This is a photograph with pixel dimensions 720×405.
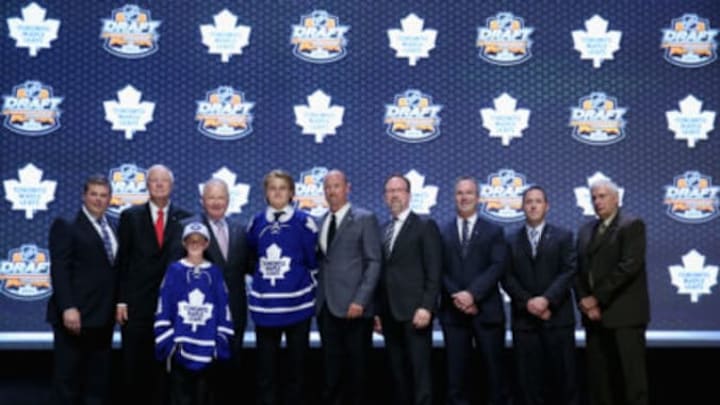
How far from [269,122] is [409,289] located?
5.52 ft

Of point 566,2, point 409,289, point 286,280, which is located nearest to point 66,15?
Result: point 286,280

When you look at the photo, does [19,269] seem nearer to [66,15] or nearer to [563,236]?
[66,15]

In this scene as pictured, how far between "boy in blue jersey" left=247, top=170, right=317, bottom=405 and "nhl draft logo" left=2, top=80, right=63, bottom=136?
1.95m

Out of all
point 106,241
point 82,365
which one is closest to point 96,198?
point 106,241

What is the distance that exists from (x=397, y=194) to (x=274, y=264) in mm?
771

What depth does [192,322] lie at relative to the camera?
335cm

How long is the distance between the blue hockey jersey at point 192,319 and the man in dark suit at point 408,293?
3.09 ft

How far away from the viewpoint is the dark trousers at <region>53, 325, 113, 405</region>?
12.4 ft

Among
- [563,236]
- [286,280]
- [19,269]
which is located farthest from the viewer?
[19,269]

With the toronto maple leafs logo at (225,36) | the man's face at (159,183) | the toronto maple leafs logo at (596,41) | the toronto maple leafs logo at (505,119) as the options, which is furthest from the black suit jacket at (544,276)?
the toronto maple leafs logo at (225,36)

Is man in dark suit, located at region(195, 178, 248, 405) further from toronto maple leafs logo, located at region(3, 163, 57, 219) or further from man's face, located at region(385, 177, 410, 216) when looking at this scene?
toronto maple leafs logo, located at region(3, 163, 57, 219)

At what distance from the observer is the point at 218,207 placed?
12.4 ft

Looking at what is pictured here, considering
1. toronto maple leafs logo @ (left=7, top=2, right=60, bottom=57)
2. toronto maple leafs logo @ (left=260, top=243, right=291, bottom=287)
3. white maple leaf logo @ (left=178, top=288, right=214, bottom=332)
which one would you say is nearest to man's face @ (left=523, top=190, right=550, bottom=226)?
toronto maple leafs logo @ (left=260, top=243, right=291, bottom=287)

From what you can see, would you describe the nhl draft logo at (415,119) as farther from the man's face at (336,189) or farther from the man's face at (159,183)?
the man's face at (159,183)
